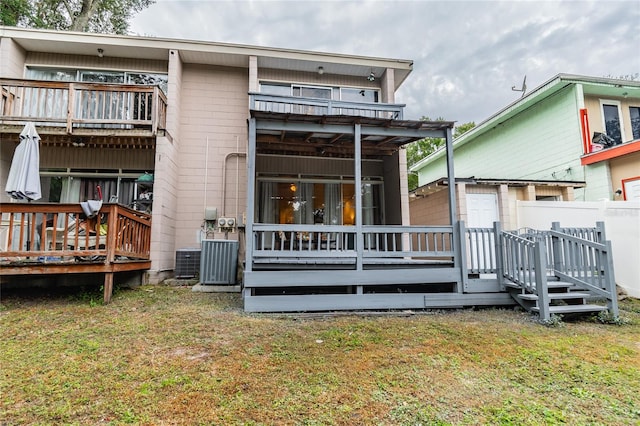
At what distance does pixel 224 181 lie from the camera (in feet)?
28.1

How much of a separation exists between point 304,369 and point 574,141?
10.7 m

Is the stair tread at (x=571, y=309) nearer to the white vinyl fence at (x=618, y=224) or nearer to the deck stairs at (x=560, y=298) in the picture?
the deck stairs at (x=560, y=298)

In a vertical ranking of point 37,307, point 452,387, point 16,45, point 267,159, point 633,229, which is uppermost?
point 16,45

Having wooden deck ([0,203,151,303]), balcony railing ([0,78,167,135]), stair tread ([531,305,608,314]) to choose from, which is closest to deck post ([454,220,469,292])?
stair tread ([531,305,608,314])

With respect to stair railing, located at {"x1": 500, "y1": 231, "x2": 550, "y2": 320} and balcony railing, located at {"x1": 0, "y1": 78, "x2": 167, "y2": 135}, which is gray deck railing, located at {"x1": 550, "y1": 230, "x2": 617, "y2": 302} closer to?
stair railing, located at {"x1": 500, "y1": 231, "x2": 550, "y2": 320}

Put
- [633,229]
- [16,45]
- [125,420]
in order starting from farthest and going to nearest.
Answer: [16,45] < [633,229] < [125,420]

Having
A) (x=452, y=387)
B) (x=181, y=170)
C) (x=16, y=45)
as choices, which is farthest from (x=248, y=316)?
(x=16, y=45)

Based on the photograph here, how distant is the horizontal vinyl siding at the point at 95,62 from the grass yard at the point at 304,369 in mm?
6268

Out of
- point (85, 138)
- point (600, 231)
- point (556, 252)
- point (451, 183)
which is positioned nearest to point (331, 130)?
point (451, 183)

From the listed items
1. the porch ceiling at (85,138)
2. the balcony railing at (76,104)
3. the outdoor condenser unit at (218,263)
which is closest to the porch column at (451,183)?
the outdoor condenser unit at (218,263)

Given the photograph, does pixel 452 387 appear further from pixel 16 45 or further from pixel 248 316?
pixel 16 45

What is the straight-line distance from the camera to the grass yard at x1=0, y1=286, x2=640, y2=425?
238 cm

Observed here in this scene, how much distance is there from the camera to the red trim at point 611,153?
7998 millimetres

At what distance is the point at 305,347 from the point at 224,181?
592cm
